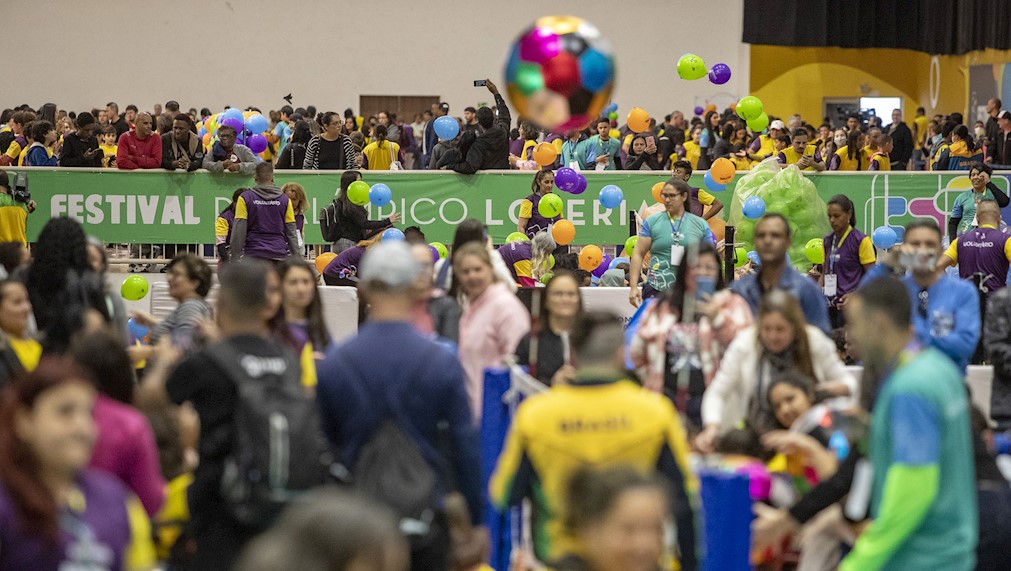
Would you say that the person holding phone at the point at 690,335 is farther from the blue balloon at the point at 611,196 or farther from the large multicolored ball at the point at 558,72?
the blue balloon at the point at 611,196

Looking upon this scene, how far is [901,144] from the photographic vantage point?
2230 cm

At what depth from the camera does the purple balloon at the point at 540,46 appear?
6.84 metres

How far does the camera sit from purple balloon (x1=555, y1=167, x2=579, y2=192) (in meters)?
14.7

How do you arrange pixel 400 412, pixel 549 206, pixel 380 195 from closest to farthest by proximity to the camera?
pixel 400 412 → pixel 549 206 → pixel 380 195

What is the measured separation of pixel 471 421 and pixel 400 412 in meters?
0.25

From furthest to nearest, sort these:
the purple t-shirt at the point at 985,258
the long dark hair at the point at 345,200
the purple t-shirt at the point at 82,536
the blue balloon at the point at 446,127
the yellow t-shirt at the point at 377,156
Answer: the yellow t-shirt at the point at 377,156 < the blue balloon at the point at 446,127 < the long dark hair at the point at 345,200 < the purple t-shirt at the point at 985,258 < the purple t-shirt at the point at 82,536

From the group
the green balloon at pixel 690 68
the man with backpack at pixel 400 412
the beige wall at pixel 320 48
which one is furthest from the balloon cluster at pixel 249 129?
the man with backpack at pixel 400 412

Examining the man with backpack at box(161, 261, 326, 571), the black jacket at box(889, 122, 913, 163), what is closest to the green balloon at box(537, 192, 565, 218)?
the man with backpack at box(161, 261, 326, 571)

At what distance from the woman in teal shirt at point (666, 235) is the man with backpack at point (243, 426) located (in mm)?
6017

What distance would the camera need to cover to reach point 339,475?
424 centimetres

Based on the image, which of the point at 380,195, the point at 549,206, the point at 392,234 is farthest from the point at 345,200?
the point at 549,206

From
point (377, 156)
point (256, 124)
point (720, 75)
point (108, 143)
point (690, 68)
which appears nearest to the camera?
point (690, 68)

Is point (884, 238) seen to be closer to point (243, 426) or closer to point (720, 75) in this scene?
point (720, 75)

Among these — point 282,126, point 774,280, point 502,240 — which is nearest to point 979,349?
point 774,280
